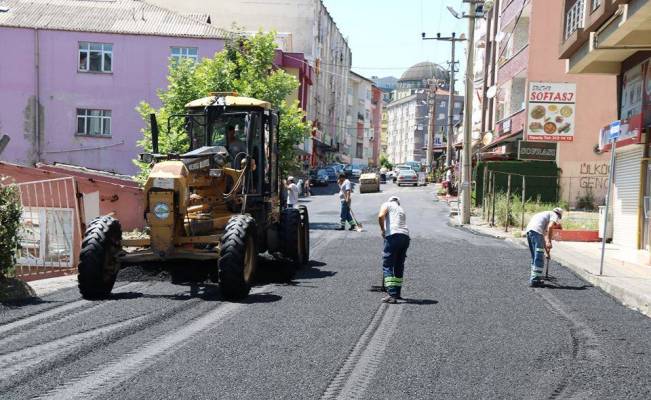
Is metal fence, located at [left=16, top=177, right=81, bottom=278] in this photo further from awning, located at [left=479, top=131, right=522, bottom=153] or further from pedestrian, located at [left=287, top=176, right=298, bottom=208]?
awning, located at [left=479, top=131, right=522, bottom=153]

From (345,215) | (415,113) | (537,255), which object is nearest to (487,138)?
(345,215)

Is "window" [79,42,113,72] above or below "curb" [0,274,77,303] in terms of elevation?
above

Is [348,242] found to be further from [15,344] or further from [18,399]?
[18,399]

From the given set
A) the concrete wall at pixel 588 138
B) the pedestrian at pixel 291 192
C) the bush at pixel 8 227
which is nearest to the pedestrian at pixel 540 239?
the bush at pixel 8 227

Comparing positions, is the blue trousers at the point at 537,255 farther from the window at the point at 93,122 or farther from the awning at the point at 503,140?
the window at the point at 93,122

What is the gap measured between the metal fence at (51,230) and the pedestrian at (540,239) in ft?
25.4

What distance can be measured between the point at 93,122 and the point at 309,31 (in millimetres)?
27669

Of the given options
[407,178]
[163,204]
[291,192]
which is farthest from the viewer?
[407,178]

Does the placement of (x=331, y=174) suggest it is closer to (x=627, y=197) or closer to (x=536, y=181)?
(x=536, y=181)

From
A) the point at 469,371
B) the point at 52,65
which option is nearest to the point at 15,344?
the point at 469,371

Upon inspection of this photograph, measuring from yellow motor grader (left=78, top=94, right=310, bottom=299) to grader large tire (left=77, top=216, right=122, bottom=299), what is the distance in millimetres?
13

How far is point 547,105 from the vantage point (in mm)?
30234

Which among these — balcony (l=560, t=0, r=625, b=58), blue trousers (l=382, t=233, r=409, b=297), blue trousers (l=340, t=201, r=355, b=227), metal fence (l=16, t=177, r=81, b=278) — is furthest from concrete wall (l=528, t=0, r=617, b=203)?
metal fence (l=16, t=177, r=81, b=278)

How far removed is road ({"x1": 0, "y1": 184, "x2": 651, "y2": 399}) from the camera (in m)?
6.39
